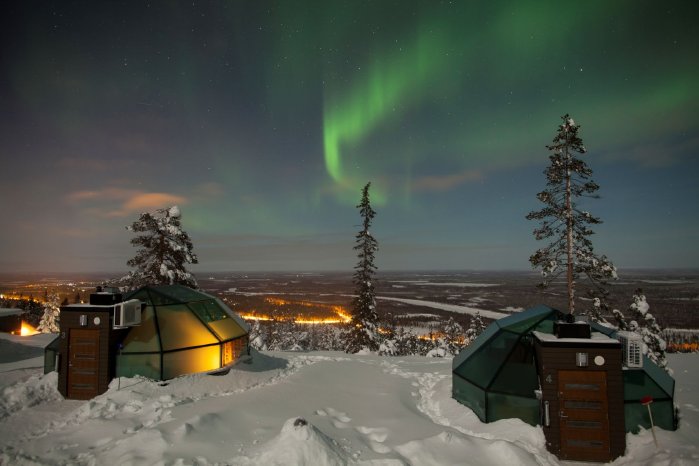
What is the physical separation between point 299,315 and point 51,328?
75717 millimetres

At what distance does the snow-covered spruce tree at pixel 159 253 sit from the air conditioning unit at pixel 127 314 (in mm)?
13722

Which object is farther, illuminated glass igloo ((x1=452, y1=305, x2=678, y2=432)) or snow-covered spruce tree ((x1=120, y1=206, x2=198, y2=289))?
snow-covered spruce tree ((x1=120, y1=206, x2=198, y2=289))

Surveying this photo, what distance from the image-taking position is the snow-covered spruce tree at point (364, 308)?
1086 inches

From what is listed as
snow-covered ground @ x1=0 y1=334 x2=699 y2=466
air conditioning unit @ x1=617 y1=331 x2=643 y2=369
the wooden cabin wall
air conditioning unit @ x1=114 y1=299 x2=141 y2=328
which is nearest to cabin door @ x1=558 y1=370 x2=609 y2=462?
the wooden cabin wall

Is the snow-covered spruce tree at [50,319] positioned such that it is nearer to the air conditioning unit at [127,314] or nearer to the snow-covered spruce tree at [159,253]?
the snow-covered spruce tree at [159,253]

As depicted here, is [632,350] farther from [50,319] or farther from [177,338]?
[50,319]

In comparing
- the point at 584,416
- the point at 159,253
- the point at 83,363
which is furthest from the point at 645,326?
the point at 159,253

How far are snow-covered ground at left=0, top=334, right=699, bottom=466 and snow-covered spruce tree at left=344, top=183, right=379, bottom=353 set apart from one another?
13.1 m

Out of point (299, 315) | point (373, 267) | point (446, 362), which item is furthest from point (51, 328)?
point (299, 315)

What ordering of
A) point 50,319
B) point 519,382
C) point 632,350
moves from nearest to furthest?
point 632,350 → point 519,382 → point 50,319

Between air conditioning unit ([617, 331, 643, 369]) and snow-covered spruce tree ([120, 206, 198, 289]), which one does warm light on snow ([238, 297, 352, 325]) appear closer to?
snow-covered spruce tree ([120, 206, 198, 289])

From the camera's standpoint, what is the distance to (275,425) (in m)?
8.96

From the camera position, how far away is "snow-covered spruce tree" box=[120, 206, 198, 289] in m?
25.5

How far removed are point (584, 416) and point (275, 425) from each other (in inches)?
292
